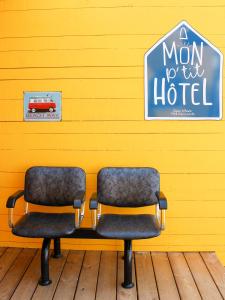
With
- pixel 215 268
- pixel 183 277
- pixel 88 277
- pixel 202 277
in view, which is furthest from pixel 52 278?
pixel 215 268

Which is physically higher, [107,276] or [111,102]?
[111,102]

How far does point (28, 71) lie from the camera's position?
9.53ft

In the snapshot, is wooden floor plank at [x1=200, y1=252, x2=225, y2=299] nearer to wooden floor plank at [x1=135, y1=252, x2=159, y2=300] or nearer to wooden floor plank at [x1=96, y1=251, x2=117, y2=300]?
wooden floor plank at [x1=135, y1=252, x2=159, y2=300]

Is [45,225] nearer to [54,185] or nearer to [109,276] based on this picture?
[54,185]

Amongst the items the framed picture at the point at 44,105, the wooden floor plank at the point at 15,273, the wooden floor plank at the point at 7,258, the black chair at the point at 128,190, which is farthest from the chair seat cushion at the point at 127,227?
the framed picture at the point at 44,105

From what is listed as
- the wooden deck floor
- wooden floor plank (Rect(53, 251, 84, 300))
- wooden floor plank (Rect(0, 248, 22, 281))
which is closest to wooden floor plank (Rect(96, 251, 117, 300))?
the wooden deck floor

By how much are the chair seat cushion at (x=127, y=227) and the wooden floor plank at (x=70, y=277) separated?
439mm

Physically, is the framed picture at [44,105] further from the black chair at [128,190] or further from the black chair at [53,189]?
the black chair at [128,190]

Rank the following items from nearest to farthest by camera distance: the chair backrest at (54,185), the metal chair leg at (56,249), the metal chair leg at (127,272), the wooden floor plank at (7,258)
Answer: the metal chair leg at (127,272), the wooden floor plank at (7,258), the chair backrest at (54,185), the metal chair leg at (56,249)

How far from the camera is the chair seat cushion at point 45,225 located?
2.33 metres

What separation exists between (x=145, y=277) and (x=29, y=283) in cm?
85

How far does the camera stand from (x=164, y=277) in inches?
99.3

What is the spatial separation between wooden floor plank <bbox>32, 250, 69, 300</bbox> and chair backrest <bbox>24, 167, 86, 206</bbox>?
1.57 ft

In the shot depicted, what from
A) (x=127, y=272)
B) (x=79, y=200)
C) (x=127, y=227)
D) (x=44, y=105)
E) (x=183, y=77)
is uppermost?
(x=183, y=77)
